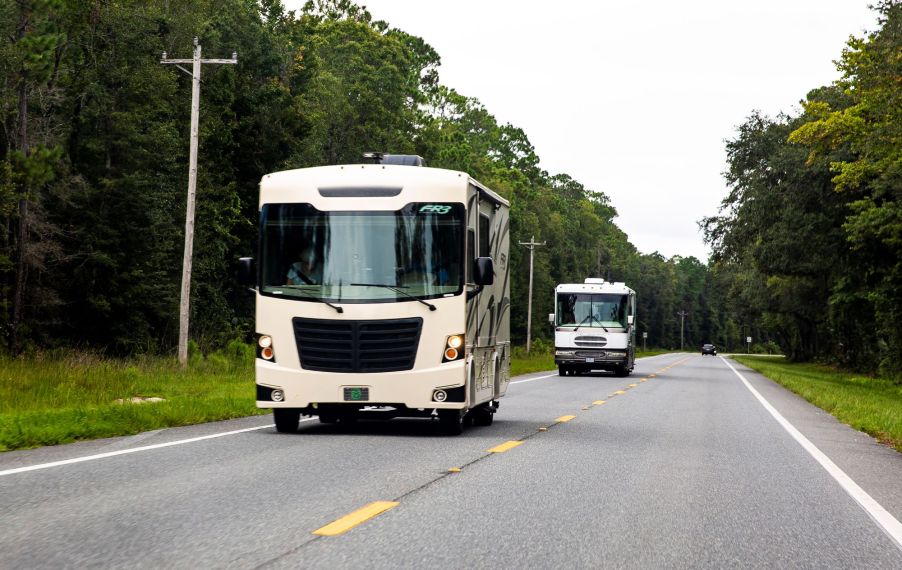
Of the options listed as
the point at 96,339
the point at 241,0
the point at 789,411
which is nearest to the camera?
the point at 789,411

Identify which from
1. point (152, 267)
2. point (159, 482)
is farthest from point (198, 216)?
point (159, 482)

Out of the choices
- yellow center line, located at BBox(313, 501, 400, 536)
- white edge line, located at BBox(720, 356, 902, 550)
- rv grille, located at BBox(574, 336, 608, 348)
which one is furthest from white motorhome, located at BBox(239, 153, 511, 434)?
rv grille, located at BBox(574, 336, 608, 348)

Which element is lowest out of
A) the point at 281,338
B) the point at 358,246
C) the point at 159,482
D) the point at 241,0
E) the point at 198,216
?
the point at 159,482

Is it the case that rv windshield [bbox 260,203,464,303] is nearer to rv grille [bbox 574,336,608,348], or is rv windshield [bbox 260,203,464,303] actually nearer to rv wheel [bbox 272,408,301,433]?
rv wheel [bbox 272,408,301,433]

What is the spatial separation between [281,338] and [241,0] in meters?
38.6

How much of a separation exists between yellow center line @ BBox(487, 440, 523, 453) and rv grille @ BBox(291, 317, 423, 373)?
144 cm

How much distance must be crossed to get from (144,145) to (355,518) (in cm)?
3584

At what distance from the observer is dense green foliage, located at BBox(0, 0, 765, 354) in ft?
117

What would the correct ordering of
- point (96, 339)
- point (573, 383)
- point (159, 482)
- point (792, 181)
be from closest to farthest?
1. point (159, 482)
2. point (573, 383)
3. point (96, 339)
4. point (792, 181)

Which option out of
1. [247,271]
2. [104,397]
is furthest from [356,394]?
[104,397]

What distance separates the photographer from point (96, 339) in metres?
39.7

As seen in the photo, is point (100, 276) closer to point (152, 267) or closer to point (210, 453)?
point (152, 267)

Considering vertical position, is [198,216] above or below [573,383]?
above

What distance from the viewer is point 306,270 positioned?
44.3 feet
